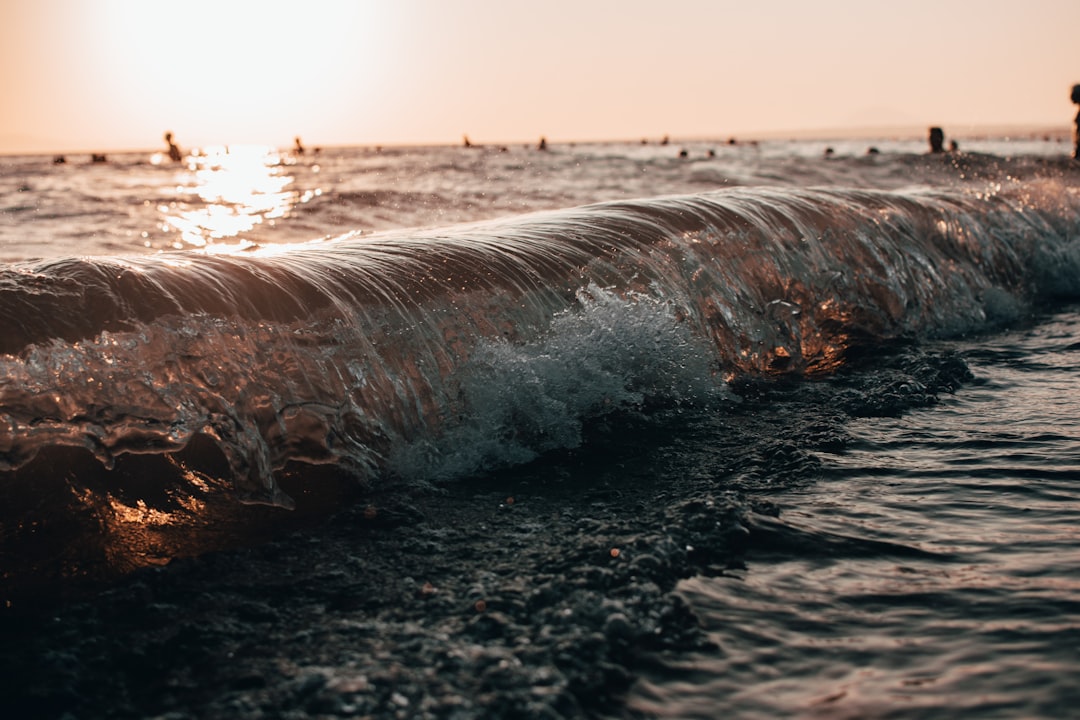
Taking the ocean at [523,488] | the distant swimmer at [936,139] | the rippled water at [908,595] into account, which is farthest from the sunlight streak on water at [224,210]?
the distant swimmer at [936,139]

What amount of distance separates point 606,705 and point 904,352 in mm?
6017

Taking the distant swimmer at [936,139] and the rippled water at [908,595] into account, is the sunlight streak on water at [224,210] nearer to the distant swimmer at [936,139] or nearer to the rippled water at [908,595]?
the rippled water at [908,595]

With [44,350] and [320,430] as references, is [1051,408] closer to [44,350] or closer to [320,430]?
[320,430]

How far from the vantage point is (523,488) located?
15.3ft

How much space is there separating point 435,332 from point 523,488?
1.39 metres

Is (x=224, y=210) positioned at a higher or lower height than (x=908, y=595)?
higher

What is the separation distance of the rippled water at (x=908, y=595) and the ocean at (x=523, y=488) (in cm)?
1

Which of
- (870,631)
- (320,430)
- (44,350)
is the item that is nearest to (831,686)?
(870,631)

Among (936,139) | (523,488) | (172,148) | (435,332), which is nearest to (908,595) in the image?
(523,488)

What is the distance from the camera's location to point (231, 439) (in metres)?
4.50

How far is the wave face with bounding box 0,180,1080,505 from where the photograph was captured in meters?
4.39

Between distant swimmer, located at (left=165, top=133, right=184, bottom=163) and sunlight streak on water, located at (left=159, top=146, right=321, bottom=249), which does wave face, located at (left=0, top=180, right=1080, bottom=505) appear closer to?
sunlight streak on water, located at (left=159, top=146, right=321, bottom=249)

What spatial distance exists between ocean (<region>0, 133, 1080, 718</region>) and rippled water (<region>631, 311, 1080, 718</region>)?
0.01 m

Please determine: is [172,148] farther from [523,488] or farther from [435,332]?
[523,488]
